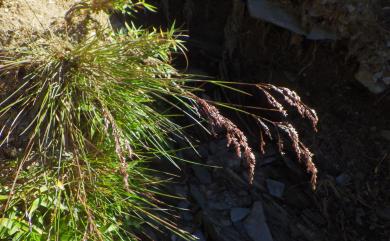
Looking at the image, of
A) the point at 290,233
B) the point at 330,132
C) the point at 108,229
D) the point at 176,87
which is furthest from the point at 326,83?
the point at 108,229

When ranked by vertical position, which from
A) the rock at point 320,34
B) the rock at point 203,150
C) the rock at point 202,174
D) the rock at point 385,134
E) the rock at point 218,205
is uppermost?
the rock at point 320,34

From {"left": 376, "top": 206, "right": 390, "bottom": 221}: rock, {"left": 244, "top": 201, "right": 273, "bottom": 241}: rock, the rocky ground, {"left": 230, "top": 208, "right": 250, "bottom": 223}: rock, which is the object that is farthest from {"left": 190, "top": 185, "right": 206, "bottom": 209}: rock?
{"left": 376, "top": 206, "right": 390, "bottom": 221}: rock

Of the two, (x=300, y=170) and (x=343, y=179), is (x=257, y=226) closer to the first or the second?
(x=300, y=170)

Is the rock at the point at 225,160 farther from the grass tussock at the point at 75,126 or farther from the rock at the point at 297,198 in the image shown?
the grass tussock at the point at 75,126

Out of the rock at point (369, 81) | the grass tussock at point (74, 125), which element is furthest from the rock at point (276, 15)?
the grass tussock at point (74, 125)

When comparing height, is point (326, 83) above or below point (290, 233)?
above

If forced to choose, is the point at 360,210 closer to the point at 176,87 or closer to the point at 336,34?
the point at 336,34

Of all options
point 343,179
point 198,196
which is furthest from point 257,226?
point 343,179
